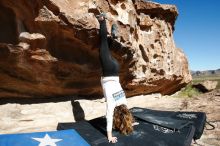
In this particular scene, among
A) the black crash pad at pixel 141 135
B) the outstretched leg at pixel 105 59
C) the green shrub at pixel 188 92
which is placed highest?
the outstretched leg at pixel 105 59

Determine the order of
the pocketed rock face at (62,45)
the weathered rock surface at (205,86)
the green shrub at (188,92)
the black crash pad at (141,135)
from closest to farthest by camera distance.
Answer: the black crash pad at (141,135), the pocketed rock face at (62,45), the green shrub at (188,92), the weathered rock surface at (205,86)

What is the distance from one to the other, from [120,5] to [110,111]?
2583 mm

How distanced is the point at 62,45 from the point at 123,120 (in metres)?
1.90

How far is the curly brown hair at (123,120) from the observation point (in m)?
4.39

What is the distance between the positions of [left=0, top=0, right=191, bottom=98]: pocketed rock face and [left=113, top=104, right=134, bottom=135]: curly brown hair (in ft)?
4.96

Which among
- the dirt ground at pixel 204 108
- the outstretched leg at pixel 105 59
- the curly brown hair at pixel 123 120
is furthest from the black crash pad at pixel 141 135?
the outstretched leg at pixel 105 59

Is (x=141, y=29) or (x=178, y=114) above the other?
(x=141, y=29)

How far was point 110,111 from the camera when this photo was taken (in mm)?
4445

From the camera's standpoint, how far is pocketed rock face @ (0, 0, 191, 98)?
4.62 metres

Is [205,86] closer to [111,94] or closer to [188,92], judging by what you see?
[188,92]

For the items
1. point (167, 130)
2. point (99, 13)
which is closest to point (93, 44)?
point (99, 13)

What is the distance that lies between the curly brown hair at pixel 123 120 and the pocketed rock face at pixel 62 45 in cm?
151

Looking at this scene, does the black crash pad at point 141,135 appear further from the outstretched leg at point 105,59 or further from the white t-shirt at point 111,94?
the outstretched leg at point 105,59

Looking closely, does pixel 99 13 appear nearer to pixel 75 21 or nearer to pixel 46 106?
pixel 75 21
